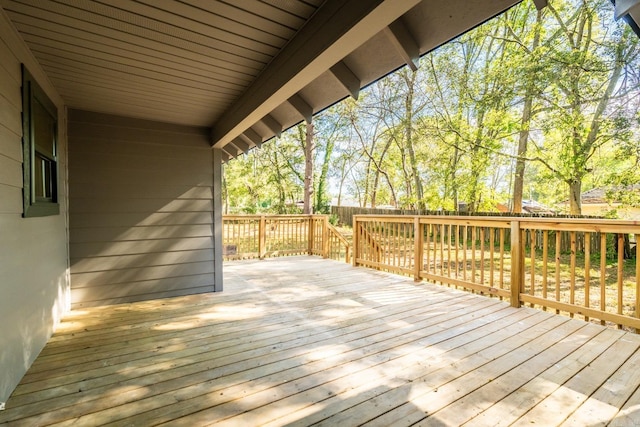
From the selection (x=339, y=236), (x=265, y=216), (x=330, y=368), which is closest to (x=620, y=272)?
(x=330, y=368)

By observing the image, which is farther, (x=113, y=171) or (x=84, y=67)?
(x=113, y=171)

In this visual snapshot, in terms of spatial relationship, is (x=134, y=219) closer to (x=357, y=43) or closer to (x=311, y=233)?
(x=357, y=43)

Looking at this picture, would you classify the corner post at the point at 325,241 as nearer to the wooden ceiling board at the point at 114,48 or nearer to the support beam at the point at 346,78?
the wooden ceiling board at the point at 114,48

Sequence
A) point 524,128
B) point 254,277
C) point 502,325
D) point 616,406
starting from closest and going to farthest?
point 616,406 → point 502,325 → point 254,277 → point 524,128

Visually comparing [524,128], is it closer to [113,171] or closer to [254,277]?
[254,277]

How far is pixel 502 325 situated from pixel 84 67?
4.31 m

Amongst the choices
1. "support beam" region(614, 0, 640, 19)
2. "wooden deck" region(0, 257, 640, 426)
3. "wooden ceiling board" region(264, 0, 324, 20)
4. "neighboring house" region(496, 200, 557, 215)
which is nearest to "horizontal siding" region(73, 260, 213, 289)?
"wooden deck" region(0, 257, 640, 426)

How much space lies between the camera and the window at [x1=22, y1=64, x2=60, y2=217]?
215cm

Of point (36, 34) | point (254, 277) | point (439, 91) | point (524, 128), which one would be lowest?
point (254, 277)

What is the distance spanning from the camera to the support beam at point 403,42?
167 cm

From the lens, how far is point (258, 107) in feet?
8.59

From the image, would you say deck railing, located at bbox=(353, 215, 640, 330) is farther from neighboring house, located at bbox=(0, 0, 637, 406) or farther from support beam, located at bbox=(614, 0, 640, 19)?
neighboring house, located at bbox=(0, 0, 637, 406)

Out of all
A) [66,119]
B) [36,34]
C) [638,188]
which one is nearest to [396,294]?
[36,34]

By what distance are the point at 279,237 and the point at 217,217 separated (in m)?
3.37
